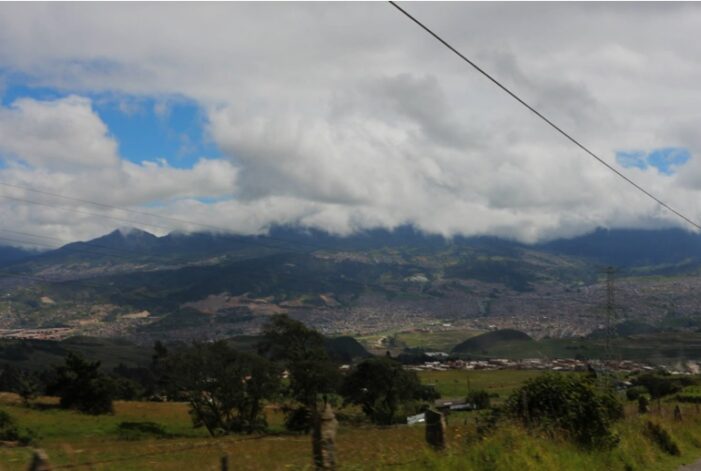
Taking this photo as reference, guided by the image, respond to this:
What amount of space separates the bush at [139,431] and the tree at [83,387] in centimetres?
1358

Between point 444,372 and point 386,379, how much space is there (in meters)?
79.6

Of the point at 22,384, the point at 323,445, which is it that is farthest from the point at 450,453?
the point at 22,384

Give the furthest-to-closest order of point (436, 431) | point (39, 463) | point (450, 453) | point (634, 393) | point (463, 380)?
1. point (463, 380)
2. point (634, 393)
3. point (436, 431)
4. point (450, 453)
5. point (39, 463)

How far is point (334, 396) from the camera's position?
272ft

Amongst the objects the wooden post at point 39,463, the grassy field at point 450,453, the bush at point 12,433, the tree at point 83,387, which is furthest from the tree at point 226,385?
the wooden post at point 39,463

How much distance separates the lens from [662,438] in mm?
21109

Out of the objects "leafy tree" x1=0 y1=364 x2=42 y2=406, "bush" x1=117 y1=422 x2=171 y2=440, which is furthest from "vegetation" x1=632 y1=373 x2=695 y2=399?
"leafy tree" x1=0 y1=364 x2=42 y2=406

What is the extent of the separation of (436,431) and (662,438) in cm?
1143

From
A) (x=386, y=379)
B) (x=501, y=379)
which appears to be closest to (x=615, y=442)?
(x=386, y=379)

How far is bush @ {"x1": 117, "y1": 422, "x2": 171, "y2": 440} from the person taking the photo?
4503 centimetres

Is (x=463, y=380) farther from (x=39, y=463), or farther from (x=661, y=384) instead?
(x=39, y=463)

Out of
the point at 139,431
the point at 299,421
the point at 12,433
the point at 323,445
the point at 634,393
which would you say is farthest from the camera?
the point at 634,393

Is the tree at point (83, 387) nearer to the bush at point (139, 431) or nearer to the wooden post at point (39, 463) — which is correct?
the bush at point (139, 431)

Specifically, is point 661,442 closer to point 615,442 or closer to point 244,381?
point 615,442
